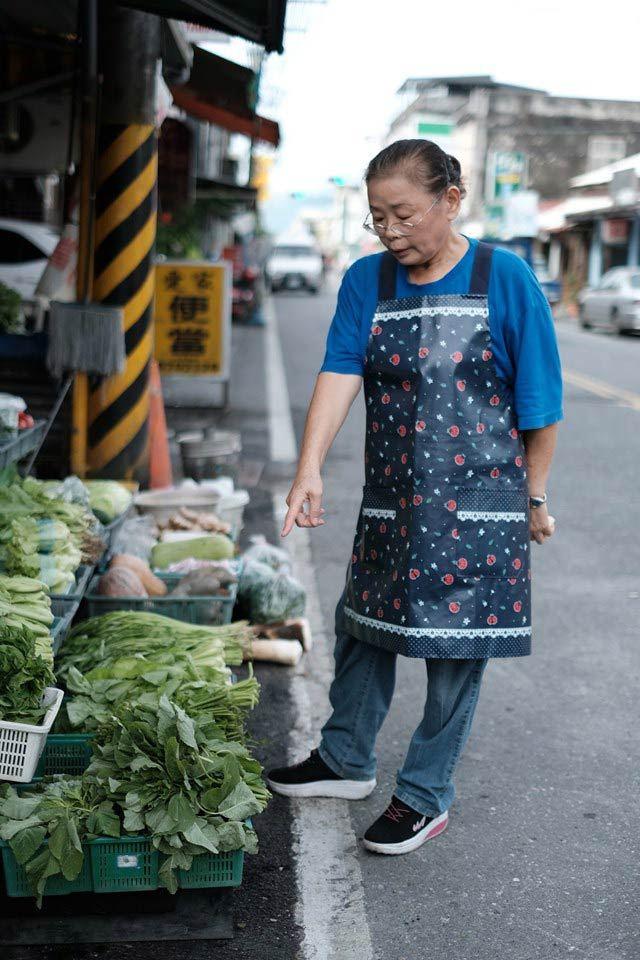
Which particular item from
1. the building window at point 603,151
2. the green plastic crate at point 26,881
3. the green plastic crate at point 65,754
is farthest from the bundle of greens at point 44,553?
the building window at point 603,151

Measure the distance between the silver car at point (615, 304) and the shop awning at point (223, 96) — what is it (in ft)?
55.0

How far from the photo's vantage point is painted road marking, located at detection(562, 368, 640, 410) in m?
14.9

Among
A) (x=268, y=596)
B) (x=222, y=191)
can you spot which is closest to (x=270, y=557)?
(x=268, y=596)

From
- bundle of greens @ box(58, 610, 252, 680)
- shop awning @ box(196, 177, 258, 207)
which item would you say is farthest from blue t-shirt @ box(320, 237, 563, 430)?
shop awning @ box(196, 177, 258, 207)

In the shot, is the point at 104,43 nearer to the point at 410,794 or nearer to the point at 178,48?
the point at 178,48

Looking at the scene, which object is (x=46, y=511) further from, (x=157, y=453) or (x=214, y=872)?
(x=157, y=453)

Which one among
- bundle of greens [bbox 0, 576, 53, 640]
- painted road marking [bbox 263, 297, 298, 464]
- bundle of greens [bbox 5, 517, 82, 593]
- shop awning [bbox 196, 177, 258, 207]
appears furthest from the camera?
shop awning [bbox 196, 177, 258, 207]

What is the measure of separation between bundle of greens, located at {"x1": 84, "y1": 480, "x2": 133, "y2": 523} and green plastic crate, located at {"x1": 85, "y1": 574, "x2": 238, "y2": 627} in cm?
70

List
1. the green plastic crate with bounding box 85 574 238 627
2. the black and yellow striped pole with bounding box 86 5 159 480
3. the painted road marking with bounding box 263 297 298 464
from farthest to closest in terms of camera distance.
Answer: the painted road marking with bounding box 263 297 298 464
the black and yellow striped pole with bounding box 86 5 159 480
the green plastic crate with bounding box 85 574 238 627

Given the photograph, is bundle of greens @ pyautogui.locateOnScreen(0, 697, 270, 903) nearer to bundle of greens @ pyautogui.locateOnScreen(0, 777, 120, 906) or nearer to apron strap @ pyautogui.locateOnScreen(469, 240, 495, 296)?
bundle of greens @ pyautogui.locateOnScreen(0, 777, 120, 906)

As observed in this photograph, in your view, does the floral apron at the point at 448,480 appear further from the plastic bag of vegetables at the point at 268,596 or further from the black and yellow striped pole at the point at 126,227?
the black and yellow striped pole at the point at 126,227

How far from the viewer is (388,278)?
3.36 m

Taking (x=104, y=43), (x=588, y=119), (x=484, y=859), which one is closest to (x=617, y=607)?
(x=484, y=859)

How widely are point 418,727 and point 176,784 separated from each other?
34.6 inches
